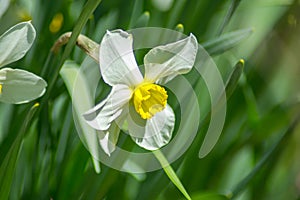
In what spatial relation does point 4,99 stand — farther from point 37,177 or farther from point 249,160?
point 249,160

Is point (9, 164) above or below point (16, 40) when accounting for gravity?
below

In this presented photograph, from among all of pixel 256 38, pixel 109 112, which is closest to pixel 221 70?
pixel 256 38

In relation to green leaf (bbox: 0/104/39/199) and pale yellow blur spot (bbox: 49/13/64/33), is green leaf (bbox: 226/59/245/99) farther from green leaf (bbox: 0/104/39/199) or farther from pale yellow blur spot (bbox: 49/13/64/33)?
pale yellow blur spot (bbox: 49/13/64/33)

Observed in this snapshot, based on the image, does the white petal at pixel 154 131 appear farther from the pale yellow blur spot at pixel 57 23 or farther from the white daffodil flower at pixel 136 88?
the pale yellow blur spot at pixel 57 23

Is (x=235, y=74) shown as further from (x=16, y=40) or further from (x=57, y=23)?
(x=57, y=23)

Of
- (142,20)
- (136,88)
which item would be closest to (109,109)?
(136,88)

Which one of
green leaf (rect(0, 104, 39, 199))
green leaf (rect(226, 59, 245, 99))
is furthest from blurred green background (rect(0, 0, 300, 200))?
green leaf (rect(226, 59, 245, 99))

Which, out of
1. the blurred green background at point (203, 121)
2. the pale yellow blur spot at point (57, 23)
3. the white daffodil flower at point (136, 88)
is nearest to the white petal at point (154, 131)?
the white daffodil flower at point (136, 88)
